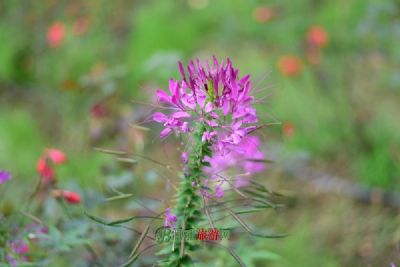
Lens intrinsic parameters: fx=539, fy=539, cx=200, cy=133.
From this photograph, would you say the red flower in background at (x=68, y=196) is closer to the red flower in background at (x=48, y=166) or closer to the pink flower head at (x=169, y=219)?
the red flower in background at (x=48, y=166)

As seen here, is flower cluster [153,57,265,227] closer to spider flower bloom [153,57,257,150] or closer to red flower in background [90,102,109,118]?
spider flower bloom [153,57,257,150]

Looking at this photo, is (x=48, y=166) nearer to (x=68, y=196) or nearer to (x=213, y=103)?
(x=68, y=196)

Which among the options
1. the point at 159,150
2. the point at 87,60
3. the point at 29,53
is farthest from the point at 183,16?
the point at 159,150

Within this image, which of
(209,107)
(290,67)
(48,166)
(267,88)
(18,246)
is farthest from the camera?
(290,67)

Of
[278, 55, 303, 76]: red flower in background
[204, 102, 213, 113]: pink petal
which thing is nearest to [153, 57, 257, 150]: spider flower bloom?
[204, 102, 213, 113]: pink petal

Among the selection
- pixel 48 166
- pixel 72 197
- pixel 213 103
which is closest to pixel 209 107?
pixel 213 103

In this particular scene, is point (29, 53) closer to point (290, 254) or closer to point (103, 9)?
point (103, 9)
